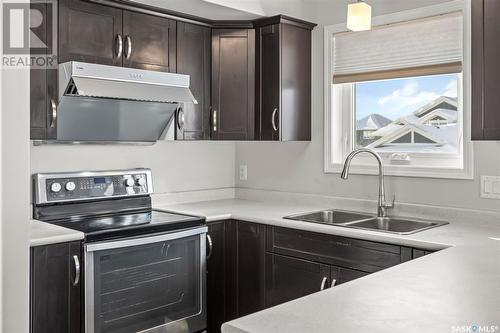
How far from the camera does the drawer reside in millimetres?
2512

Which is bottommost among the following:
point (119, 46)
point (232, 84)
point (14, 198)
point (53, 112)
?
point (14, 198)

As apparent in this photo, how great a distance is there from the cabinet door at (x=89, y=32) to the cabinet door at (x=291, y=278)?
146 cm

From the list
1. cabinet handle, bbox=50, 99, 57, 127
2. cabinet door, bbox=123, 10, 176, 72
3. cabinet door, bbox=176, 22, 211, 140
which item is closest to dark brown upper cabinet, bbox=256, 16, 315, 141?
cabinet door, bbox=176, 22, 211, 140

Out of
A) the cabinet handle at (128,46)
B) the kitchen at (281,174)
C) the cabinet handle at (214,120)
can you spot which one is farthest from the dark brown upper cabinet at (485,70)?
the cabinet handle at (128,46)

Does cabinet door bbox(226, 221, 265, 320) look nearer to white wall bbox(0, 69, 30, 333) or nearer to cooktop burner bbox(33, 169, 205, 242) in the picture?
cooktop burner bbox(33, 169, 205, 242)

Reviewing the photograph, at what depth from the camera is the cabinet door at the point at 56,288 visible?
2352 millimetres

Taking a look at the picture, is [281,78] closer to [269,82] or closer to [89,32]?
[269,82]

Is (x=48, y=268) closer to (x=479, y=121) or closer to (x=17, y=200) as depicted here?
(x=17, y=200)

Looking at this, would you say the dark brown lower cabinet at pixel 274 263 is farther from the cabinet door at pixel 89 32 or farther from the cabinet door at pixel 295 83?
the cabinet door at pixel 89 32

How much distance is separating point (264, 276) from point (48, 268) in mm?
1224

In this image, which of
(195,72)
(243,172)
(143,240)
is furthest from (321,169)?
→ (143,240)

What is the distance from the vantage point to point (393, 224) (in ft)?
10.1

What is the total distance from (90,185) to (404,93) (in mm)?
1992

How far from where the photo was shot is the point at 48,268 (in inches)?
94.2
